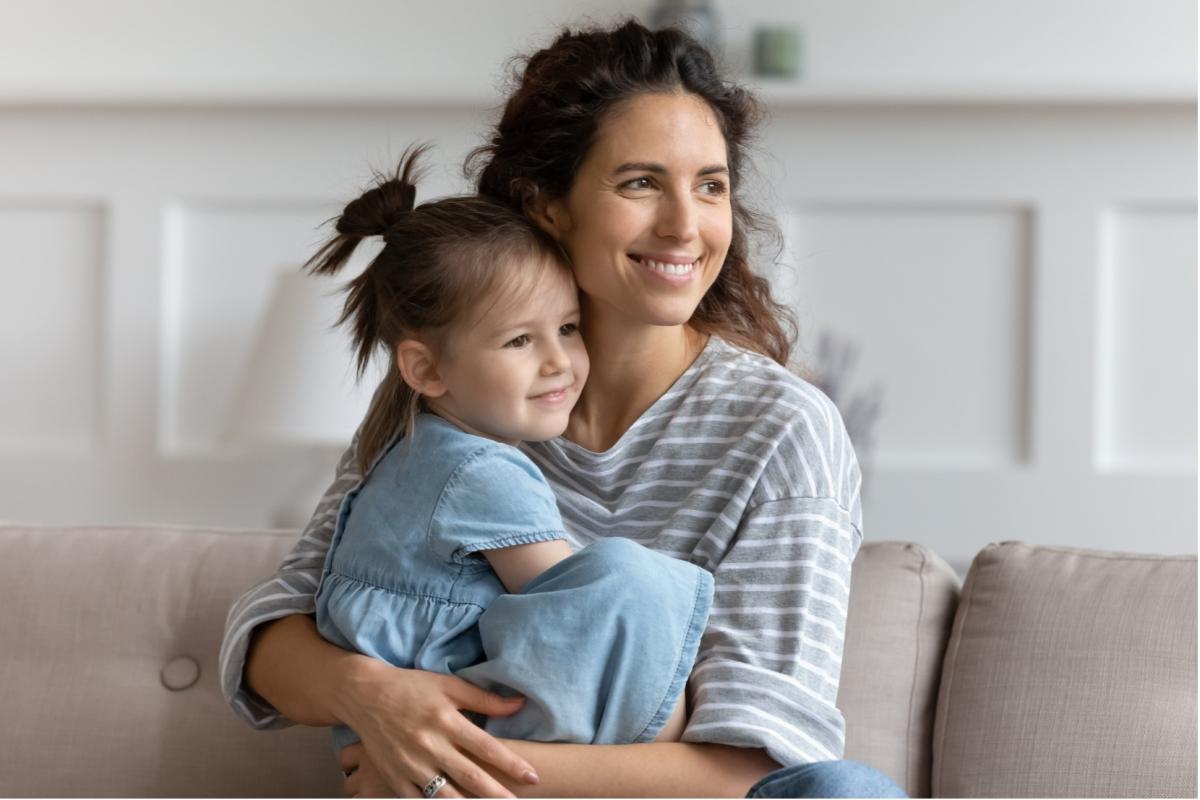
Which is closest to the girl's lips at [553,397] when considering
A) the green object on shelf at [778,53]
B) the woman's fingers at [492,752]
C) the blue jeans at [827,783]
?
the woman's fingers at [492,752]

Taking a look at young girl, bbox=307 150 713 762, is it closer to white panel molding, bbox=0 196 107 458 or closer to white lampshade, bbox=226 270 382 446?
white lampshade, bbox=226 270 382 446

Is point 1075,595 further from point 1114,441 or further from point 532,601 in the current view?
point 1114,441

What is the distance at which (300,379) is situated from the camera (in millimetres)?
2838

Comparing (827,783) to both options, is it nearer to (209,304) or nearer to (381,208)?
(381,208)

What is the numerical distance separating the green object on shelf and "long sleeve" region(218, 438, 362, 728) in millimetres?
1743

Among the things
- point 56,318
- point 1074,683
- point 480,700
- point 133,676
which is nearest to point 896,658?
point 1074,683

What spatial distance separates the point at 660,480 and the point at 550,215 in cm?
33

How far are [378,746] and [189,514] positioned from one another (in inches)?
Answer: 80.0

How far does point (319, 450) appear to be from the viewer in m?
3.12

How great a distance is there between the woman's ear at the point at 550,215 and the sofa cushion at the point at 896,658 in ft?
2.01

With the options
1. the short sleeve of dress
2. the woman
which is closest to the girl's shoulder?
the short sleeve of dress

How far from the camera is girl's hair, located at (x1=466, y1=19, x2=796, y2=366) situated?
1.55m

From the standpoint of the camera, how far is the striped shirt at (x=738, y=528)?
1344 mm

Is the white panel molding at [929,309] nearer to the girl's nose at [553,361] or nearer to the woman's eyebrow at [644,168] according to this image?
the woman's eyebrow at [644,168]
